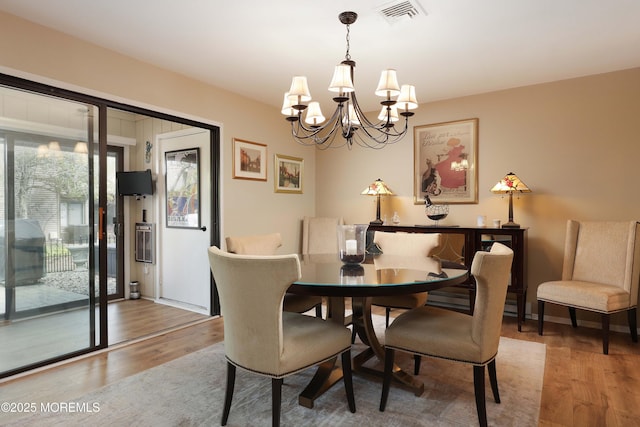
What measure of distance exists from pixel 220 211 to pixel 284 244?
114cm

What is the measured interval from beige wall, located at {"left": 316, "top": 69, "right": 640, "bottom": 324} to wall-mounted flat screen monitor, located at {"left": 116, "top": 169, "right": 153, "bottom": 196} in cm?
318

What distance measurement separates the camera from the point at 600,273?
3420mm

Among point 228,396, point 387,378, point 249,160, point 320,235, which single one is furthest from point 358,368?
point 249,160

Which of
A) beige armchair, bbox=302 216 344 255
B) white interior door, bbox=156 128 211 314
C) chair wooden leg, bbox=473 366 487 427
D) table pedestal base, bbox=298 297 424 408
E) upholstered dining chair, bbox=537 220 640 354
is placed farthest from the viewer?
beige armchair, bbox=302 216 344 255

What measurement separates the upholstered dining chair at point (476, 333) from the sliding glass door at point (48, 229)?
237 cm

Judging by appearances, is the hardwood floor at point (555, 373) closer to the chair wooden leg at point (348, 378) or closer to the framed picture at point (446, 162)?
the chair wooden leg at point (348, 378)

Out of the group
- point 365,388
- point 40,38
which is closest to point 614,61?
point 365,388

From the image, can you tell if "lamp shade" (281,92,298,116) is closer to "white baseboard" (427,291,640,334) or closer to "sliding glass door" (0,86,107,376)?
"sliding glass door" (0,86,107,376)

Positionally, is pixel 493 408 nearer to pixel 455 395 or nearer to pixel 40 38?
pixel 455 395

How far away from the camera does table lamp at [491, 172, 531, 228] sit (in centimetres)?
374

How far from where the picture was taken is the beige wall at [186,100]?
103 inches

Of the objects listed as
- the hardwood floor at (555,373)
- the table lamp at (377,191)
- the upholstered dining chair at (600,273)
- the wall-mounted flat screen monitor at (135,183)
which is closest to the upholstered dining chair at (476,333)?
the hardwood floor at (555,373)

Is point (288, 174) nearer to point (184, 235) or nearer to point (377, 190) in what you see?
point (377, 190)

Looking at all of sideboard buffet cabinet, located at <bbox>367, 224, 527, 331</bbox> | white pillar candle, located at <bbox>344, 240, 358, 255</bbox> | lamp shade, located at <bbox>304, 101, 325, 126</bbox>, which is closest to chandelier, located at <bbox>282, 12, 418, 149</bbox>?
lamp shade, located at <bbox>304, 101, 325, 126</bbox>
